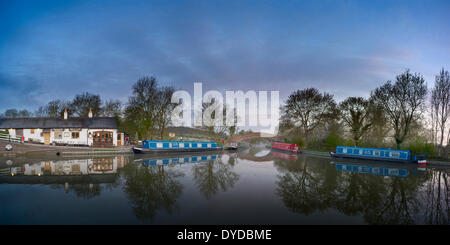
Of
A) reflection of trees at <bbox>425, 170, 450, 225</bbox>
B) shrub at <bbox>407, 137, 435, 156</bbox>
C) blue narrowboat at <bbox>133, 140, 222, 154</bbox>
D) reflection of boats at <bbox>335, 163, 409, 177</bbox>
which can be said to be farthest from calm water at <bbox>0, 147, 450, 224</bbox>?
shrub at <bbox>407, 137, 435, 156</bbox>

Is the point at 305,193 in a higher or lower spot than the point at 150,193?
lower

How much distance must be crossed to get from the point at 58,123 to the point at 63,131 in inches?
70.8

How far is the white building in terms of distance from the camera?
2914 cm

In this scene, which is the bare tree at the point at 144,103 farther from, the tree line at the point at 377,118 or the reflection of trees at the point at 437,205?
the reflection of trees at the point at 437,205

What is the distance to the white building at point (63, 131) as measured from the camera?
29.1m

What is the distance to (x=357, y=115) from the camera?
28797 millimetres

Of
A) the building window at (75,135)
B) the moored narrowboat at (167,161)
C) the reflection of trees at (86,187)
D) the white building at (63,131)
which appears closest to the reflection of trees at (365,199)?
the reflection of trees at (86,187)

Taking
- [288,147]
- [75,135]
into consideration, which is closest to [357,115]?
[288,147]

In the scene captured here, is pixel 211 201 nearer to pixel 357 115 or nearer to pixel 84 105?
pixel 357 115

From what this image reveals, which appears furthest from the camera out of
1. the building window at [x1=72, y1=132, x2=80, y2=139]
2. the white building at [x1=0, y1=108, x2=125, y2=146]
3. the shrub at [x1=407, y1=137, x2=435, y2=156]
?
the building window at [x1=72, y1=132, x2=80, y2=139]

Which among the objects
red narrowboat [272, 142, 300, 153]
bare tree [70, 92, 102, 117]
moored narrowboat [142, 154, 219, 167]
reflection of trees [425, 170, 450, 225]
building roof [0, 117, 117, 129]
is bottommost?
red narrowboat [272, 142, 300, 153]

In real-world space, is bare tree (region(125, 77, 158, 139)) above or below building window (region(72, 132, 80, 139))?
above

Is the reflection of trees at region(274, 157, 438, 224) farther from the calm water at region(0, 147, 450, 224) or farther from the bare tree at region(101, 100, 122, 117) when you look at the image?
the bare tree at region(101, 100, 122, 117)

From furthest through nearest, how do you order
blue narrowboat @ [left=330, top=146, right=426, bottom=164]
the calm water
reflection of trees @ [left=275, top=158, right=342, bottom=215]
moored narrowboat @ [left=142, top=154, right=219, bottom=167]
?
1. blue narrowboat @ [left=330, top=146, right=426, bottom=164]
2. moored narrowboat @ [left=142, top=154, right=219, bottom=167]
3. reflection of trees @ [left=275, top=158, right=342, bottom=215]
4. the calm water
